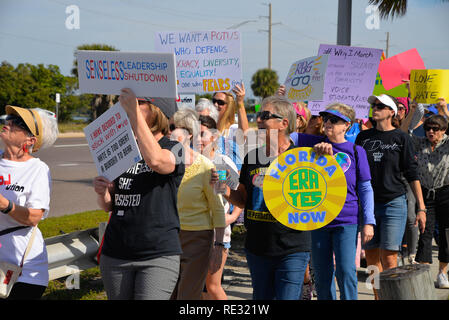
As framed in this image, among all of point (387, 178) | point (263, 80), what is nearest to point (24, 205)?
point (387, 178)

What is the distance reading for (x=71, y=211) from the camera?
9508mm

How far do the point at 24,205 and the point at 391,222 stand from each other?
3.06 metres

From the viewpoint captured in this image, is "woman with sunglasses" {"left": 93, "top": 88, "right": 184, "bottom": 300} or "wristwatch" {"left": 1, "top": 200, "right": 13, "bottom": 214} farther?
Result: "wristwatch" {"left": 1, "top": 200, "right": 13, "bottom": 214}

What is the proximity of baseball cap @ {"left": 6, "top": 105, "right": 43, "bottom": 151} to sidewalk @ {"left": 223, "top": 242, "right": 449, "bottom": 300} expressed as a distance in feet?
8.50

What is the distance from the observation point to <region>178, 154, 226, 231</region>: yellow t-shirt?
3.82 m

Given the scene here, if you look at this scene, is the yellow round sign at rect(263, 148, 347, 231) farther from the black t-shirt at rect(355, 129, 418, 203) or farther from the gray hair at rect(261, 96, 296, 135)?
the black t-shirt at rect(355, 129, 418, 203)

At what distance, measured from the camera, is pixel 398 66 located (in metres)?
6.90

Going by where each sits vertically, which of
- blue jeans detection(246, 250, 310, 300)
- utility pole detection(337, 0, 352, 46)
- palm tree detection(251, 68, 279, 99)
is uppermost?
palm tree detection(251, 68, 279, 99)

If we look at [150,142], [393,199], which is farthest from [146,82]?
[393,199]

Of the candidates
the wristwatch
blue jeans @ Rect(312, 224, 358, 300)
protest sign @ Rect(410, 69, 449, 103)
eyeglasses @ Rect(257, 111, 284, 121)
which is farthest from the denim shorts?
the wristwatch

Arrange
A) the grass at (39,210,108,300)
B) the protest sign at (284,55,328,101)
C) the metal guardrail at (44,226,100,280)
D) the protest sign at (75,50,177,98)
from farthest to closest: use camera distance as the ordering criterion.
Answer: the protest sign at (284,55,328,101), the grass at (39,210,108,300), the metal guardrail at (44,226,100,280), the protest sign at (75,50,177,98)

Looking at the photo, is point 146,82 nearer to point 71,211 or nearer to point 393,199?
point 393,199

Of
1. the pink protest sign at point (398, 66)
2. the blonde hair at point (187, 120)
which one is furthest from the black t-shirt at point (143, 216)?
the pink protest sign at point (398, 66)
